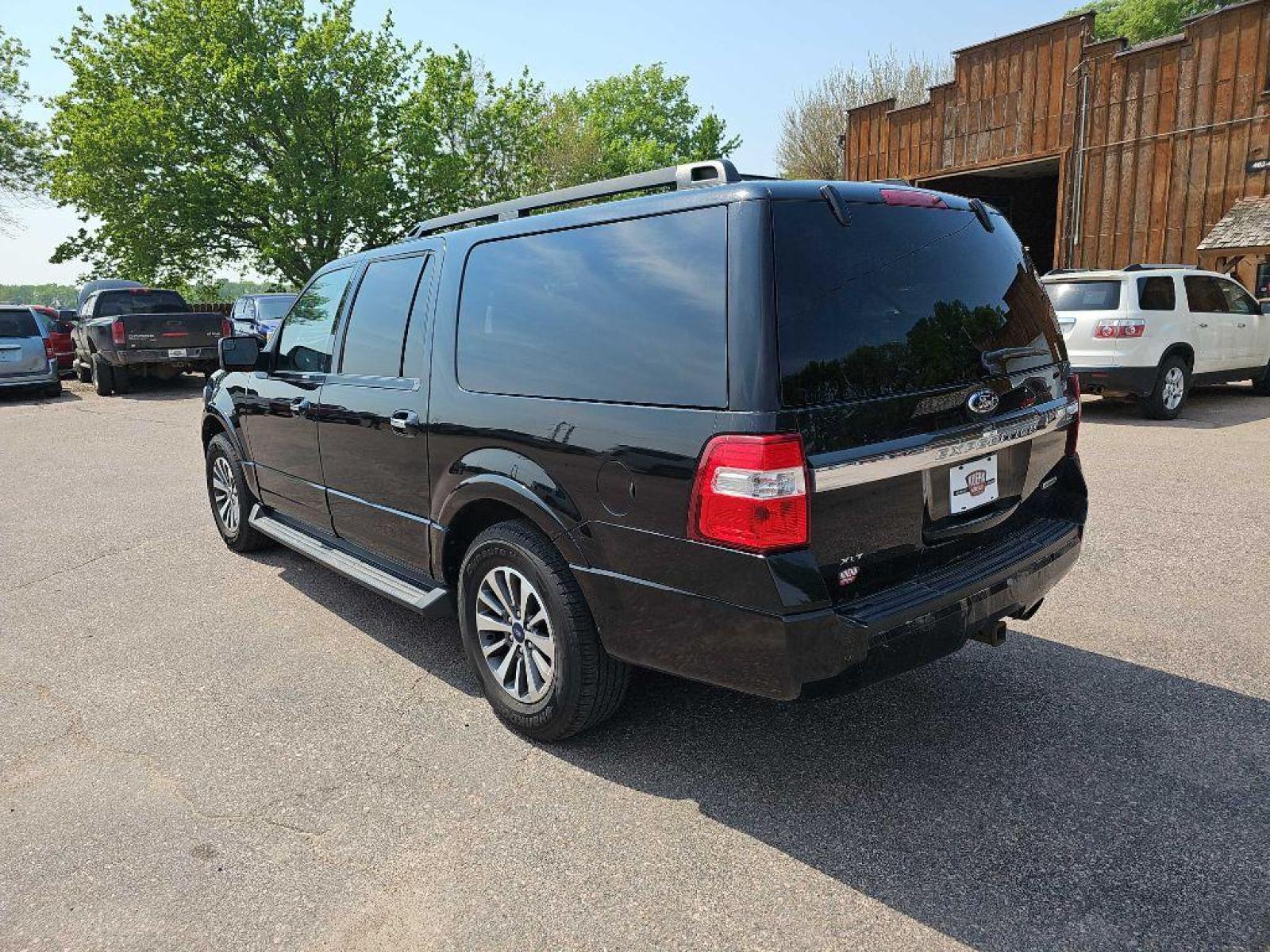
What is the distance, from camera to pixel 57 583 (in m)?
5.32

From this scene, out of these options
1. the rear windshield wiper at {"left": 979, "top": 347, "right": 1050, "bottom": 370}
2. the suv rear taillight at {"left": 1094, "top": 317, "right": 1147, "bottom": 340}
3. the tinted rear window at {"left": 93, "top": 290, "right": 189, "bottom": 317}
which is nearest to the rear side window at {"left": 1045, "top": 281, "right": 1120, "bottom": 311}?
the suv rear taillight at {"left": 1094, "top": 317, "right": 1147, "bottom": 340}

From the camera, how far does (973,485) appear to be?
9.52 feet

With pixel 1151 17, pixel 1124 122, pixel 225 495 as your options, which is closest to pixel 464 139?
pixel 1124 122

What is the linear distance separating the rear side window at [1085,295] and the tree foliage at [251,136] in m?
22.9

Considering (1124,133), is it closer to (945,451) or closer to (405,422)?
(945,451)

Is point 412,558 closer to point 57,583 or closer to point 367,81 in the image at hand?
point 57,583

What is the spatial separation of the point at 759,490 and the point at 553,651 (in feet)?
3.62

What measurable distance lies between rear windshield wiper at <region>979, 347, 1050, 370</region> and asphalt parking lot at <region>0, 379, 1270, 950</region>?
54.0 inches

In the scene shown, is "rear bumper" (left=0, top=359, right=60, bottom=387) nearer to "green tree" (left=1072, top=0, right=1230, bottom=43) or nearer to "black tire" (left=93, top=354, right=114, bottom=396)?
"black tire" (left=93, top=354, right=114, bottom=396)

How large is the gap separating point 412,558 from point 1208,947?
3.04 metres

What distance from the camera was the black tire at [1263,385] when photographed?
505 inches

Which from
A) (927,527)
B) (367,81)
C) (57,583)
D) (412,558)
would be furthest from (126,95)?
(927,527)

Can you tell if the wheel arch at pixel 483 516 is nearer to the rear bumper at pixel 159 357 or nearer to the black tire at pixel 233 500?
the black tire at pixel 233 500

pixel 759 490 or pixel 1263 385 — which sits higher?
pixel 759 490
